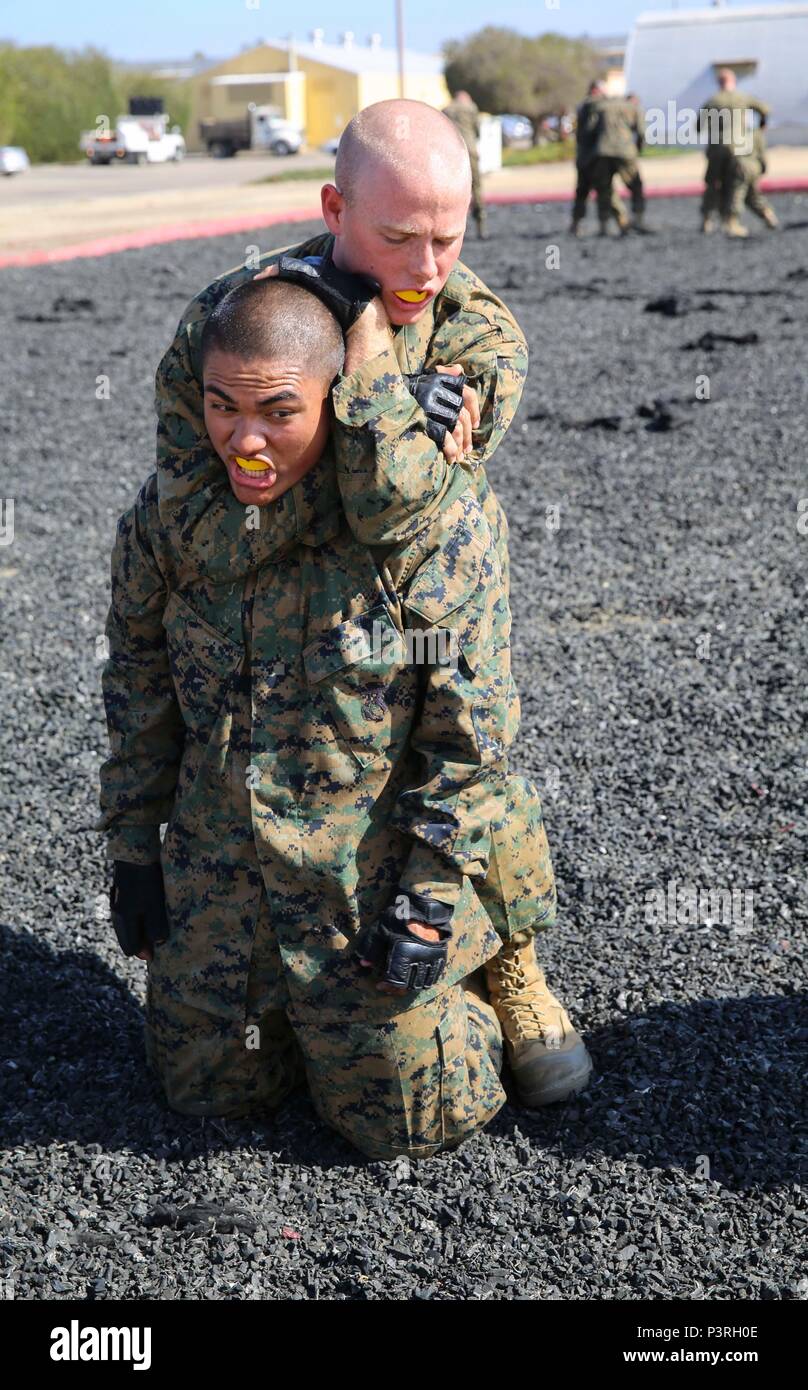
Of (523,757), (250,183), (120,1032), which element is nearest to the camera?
(120,1032)

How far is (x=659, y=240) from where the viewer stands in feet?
56.1

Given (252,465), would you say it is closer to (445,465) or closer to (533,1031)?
(445,465)

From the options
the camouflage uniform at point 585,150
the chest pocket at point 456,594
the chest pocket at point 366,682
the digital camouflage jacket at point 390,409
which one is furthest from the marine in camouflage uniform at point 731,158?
the chest pocket at point 366,682

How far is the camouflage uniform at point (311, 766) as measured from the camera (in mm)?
2441

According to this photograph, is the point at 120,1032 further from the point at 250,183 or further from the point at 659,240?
the point at 250,183

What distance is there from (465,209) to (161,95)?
218ft

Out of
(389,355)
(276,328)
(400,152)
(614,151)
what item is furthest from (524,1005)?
(614,151)

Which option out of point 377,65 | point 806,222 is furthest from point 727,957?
point 377,65

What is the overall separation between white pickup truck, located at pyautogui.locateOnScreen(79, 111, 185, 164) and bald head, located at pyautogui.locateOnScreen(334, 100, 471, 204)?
158ft

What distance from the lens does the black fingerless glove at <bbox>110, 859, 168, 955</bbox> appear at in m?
2.71

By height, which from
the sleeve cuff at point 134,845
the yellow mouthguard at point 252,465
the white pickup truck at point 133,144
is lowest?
the sleeve cuff at point 134,845

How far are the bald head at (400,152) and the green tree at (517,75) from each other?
59.8 m

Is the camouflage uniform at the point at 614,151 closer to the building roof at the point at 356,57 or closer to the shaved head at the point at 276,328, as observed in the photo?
the shaved head at the point at 276,328

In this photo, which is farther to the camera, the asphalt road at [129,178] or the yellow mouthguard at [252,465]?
the asphalt road at [129,178]
